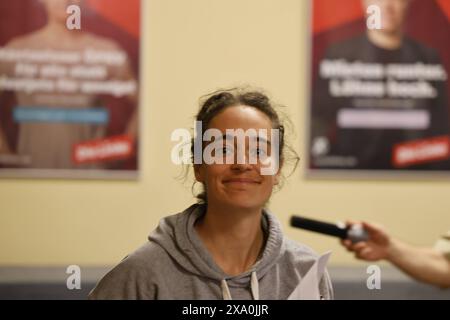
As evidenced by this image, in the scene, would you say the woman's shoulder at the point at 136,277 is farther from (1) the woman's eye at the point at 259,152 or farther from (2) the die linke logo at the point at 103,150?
(2) the die linke logo at the point at 103,150

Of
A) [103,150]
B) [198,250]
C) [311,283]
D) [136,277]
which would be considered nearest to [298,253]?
[311,283]

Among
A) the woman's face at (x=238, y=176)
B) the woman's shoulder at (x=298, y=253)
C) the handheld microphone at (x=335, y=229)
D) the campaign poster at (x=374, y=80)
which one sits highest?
the campaign poster at (x=374, y=80)

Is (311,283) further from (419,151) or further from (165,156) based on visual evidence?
(419,151)

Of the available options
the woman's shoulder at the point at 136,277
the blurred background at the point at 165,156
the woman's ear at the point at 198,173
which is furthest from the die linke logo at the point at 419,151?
the woman's shoulder at the point at 136,277

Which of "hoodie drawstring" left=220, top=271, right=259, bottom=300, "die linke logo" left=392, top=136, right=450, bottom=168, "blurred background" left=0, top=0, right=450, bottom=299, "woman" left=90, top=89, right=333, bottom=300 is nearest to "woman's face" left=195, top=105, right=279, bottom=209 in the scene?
"woman" left=90, top=89, right=333, bottom=300

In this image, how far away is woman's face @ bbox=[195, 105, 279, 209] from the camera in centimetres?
101

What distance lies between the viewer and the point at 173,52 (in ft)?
5.07

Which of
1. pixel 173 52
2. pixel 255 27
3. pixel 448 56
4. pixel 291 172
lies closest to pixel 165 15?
pixel 173 52

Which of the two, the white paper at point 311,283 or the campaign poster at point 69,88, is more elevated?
the campaign poster at point 69,88

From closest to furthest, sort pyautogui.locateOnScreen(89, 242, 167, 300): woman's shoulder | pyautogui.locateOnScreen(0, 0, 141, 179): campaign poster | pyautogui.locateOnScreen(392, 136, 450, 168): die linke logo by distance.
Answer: pyautogui.locateOnScreen(89, 242, 167, 300): woman's shoulder < pyautogui.locateOnScreen(0, 0, 141, 179): campaign poster < pyautogui.locateOnScreen(392, 136, 450, 168): die linke logo

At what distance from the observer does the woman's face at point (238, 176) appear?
1.01 m

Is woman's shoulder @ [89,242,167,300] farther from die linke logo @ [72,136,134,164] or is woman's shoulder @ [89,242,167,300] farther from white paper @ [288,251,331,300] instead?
die linke logo @ [72,136,134,164]

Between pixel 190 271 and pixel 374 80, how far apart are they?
869 mm

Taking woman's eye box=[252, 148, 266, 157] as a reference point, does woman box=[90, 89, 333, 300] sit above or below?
below
